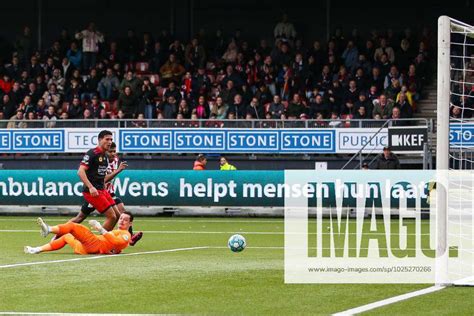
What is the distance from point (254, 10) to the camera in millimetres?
41625

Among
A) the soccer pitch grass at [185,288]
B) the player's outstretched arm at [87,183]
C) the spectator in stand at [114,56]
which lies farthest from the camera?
the spectator in stand at [114,56]

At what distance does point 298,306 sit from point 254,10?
1261 inches

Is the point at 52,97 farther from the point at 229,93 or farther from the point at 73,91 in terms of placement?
the point at 229,93

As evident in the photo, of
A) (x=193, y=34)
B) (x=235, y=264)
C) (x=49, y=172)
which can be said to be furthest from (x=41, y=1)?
(x=235, y=264)

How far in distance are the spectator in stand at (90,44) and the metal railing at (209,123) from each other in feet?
17.4

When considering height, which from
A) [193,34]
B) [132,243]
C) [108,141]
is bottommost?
[132,243]

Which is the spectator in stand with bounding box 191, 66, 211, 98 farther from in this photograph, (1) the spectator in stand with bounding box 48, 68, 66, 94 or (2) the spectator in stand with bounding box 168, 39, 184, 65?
(1) the spectator in stand with bounding box 48, 68, 66, 94

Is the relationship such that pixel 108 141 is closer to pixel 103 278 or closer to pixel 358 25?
pixel 103 278

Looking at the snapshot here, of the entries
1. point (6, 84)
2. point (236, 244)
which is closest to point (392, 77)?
point (6, 84)

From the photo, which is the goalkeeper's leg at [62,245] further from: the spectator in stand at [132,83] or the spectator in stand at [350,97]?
the spectator in stand at [132,83]

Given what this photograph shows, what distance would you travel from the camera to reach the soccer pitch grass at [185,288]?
402 inches

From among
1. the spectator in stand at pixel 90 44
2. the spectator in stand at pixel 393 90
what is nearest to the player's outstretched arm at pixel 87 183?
the spectator in stand at pixel 393 90

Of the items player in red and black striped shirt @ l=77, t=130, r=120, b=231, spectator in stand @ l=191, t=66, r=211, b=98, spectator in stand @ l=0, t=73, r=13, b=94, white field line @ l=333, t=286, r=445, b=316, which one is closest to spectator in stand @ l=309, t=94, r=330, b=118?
spectator in stand @ l=191, t=66, r=211, b=98

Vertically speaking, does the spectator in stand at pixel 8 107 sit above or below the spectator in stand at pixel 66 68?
below
